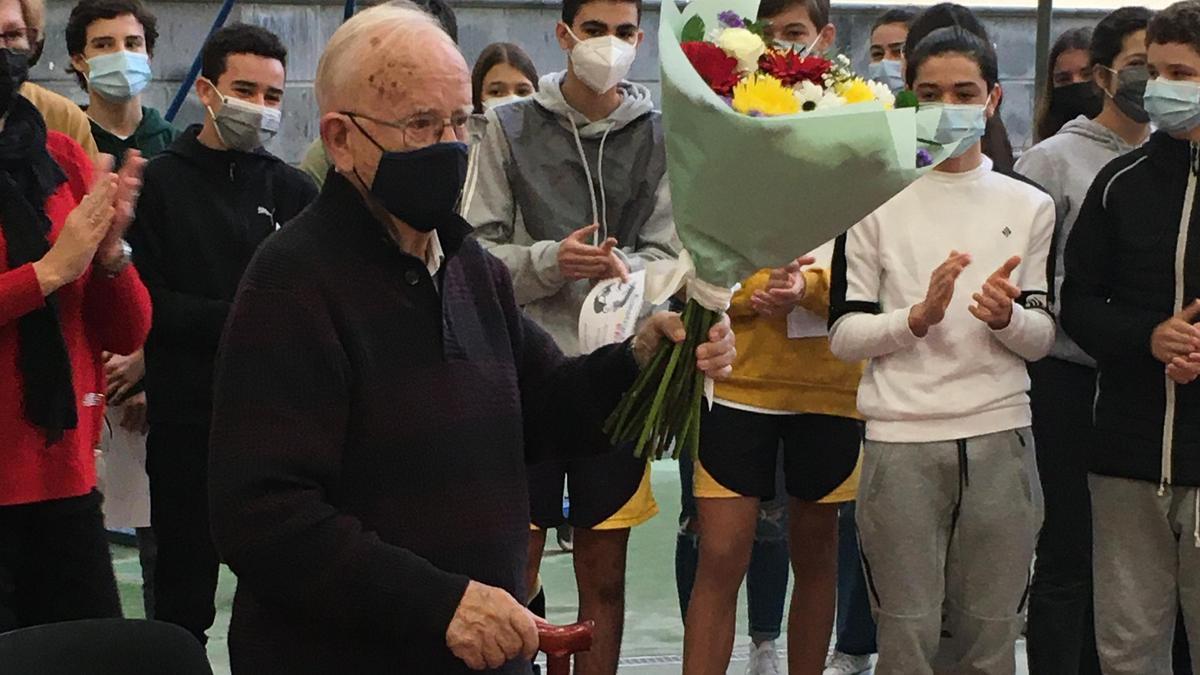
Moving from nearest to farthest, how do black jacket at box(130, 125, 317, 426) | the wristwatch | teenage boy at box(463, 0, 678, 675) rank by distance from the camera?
the wristwatch < teenage boy at box(463, 0, 678, 675) < black jacket at box(130, 125, 317, 426)

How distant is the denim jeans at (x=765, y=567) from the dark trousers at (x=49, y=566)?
1704 millimetres

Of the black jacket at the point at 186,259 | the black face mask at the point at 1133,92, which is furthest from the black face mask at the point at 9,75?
the black face mask at the point at 1133,92

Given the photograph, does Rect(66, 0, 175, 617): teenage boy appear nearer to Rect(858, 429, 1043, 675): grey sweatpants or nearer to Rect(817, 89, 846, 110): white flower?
Rect(858, 429, 1043, 675): grey sweatpants

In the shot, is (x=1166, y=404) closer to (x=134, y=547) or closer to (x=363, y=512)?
(x=363, y=512)

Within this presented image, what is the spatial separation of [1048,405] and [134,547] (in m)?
3.24

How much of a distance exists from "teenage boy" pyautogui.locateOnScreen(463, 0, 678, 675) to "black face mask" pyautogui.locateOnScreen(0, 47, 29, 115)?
3.28 ft

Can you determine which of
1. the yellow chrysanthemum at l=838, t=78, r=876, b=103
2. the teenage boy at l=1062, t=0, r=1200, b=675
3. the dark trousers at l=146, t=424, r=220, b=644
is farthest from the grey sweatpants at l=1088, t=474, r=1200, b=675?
the dark trousers at l=146, t=424, r=220, b=644

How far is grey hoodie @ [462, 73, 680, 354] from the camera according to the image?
3.46 metres

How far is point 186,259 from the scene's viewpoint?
3.57m

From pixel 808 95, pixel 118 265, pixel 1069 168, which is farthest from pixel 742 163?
pixel 1069 168

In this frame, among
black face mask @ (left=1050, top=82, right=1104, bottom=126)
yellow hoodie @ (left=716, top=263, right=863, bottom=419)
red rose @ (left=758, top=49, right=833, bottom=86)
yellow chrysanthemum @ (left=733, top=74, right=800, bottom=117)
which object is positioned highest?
red rose @ (left=758, top=49, right=833, bottom=86)

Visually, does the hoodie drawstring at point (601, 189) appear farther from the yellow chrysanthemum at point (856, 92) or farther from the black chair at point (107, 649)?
the black chair at point (107, 649)

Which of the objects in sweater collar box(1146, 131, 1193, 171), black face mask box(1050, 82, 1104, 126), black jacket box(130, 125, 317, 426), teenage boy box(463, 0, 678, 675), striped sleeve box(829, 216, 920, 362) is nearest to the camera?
striped sleeve box(829, 216, 920, 362)

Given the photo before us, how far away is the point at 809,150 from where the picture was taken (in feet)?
6.24
